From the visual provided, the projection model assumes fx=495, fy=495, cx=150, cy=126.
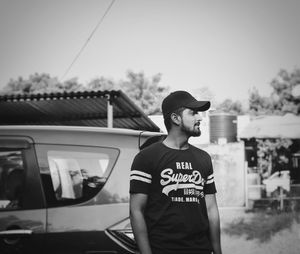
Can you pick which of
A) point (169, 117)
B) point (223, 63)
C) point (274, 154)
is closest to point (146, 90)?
point (223, 63)

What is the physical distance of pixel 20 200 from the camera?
3.01 metres

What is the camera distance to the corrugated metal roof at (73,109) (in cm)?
944

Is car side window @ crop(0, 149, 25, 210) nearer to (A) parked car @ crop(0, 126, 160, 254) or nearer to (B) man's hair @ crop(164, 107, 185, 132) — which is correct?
(A) parked car @ crop(0, 126, 160, 254)

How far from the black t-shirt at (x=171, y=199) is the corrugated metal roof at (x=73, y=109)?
6.35 m

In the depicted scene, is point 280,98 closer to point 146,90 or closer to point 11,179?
point 146,90

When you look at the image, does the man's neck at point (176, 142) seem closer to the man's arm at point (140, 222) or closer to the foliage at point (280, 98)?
the man's arm at point (140, 222)

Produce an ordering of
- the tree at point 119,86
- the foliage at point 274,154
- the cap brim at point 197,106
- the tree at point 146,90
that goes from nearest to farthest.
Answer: the cap brim at point 197,106
the foliage at point 274,154
the tree at point 146,90
the tree at point 119,86

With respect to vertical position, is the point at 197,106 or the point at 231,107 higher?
the point at 231,107

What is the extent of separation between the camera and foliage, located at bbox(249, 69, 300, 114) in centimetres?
1202

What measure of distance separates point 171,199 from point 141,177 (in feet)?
0.62

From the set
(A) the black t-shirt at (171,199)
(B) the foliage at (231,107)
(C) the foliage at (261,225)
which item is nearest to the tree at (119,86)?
(B) the foliage at (231,107)

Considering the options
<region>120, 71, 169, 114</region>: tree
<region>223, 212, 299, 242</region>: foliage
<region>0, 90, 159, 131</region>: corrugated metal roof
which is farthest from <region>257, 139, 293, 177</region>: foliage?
<region>120, 71, 169, 114</region>: tree

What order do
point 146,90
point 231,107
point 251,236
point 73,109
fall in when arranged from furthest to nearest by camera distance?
point 146,90 → point 231,107 → point 73,109 → point 251,236

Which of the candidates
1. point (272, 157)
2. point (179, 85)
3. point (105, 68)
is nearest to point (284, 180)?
point (272, 157)
